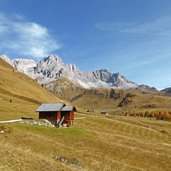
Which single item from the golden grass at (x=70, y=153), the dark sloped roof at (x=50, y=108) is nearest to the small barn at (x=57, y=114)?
the dark sloped roof at (x=50, y=108)

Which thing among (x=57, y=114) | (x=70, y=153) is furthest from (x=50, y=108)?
(x=70, y=153)

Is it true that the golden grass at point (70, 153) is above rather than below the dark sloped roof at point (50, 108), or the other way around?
below

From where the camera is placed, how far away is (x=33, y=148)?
40719mm

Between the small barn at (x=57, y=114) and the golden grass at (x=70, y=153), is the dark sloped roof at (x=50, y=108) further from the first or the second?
the golden grass at (x=70, y=153)

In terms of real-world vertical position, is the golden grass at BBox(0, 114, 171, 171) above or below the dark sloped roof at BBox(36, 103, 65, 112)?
below

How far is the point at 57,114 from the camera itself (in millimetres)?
79250

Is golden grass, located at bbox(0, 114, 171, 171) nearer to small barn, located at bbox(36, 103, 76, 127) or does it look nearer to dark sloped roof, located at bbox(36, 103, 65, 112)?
small barn, located at bbox(36, 103, 76, 127)

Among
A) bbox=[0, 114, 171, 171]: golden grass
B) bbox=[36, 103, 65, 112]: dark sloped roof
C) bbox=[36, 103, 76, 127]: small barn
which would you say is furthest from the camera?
bbox=[36, 103, 65, 112]: dark sloped roof

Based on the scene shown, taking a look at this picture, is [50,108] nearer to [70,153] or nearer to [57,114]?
[57,114]

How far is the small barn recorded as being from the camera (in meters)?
79.1

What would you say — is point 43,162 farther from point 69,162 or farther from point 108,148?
point 108,148

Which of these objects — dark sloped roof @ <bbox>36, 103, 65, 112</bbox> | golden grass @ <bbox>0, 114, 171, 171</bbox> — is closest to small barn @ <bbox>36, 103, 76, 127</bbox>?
dark sloped roof @ <bbox>36, 103, 65, 112</bbox>

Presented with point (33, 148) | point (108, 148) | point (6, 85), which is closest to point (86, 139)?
point (108, 148)

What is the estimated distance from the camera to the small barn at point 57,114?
260 ft
